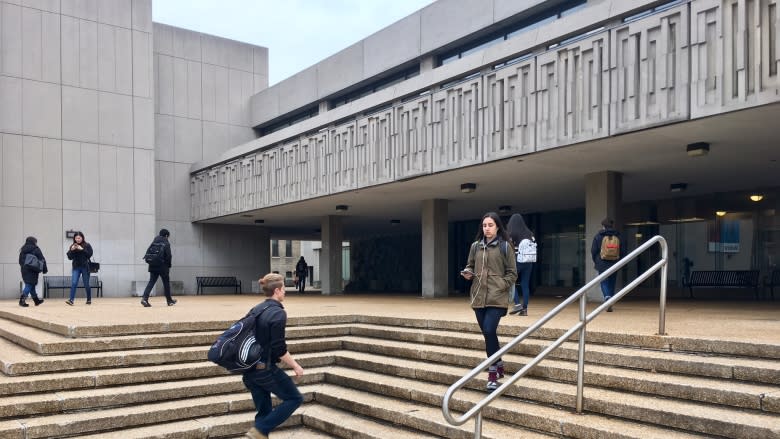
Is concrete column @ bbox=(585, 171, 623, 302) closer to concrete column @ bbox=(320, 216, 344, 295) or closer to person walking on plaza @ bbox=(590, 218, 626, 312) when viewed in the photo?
person walking on plaza @ bbox=(590, 218, 626, 312)

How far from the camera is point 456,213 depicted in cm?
2311

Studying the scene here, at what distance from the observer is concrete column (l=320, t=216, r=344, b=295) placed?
23.1 meters

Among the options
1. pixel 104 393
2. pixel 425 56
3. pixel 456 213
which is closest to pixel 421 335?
pixel 104 393

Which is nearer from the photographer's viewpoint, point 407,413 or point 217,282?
point 407,413

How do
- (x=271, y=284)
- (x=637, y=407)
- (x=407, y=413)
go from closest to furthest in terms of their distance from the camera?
(x=637, y=407) → (x=271, y=284) → (x=407, y=413)

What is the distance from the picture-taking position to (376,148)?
16.2 m

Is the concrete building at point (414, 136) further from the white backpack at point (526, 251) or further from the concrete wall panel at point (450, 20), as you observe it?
the white backpack at point (526, 251)

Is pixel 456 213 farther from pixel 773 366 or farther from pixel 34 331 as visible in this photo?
pixel 773 366

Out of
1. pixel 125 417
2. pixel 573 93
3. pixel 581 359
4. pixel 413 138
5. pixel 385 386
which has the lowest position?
pixel 125 417

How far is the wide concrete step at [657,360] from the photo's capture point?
214 inches

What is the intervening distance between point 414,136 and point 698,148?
6.15 metres

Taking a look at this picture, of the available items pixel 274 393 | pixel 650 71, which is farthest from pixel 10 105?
pixel 650 71

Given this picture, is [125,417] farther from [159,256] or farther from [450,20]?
[450,20]

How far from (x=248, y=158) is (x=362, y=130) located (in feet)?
22.1
